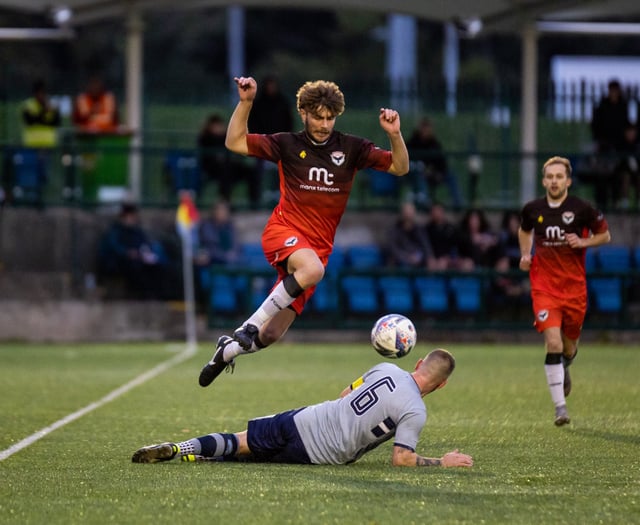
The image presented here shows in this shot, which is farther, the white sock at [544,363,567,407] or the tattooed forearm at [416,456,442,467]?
the white sock at [544,363,567,407]

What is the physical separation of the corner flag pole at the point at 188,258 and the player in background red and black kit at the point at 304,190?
11885 millimetres

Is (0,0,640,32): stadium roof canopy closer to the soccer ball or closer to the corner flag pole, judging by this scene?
the corner flag pole

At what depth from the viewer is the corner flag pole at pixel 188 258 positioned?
2212 centimetres

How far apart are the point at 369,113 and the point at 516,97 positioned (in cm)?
297

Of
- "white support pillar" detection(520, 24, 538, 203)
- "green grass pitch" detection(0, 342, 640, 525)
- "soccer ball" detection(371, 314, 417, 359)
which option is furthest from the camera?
"white support pillar" detection(520, 24, 538, 203)

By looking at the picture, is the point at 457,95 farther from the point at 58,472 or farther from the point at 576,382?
the point at 58,472

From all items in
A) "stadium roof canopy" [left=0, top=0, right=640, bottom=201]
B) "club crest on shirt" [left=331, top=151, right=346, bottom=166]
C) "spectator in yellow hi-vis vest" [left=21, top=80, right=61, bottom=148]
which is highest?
"stadium roof canopy" [left=0, top=0, right=640, bottom=201]

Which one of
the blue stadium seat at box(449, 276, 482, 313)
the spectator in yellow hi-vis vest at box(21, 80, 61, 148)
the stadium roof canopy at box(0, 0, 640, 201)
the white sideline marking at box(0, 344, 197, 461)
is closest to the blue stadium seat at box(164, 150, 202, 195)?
the stadium roof canopy at box(0, 0, 640, 201)

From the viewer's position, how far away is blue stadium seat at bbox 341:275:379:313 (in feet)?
74.4

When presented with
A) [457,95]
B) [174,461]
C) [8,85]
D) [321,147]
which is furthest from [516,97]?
[174,461]

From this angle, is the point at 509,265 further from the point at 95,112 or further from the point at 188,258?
the point at 95,112

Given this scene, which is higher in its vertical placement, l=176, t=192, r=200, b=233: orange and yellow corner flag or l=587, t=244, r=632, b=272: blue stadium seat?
l=176, t=192, r=200, b=233: orange and yellow corner flag

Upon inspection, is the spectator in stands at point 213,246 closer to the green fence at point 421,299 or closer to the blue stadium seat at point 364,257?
the green fence at point 421,299

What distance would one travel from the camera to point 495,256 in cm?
2283
